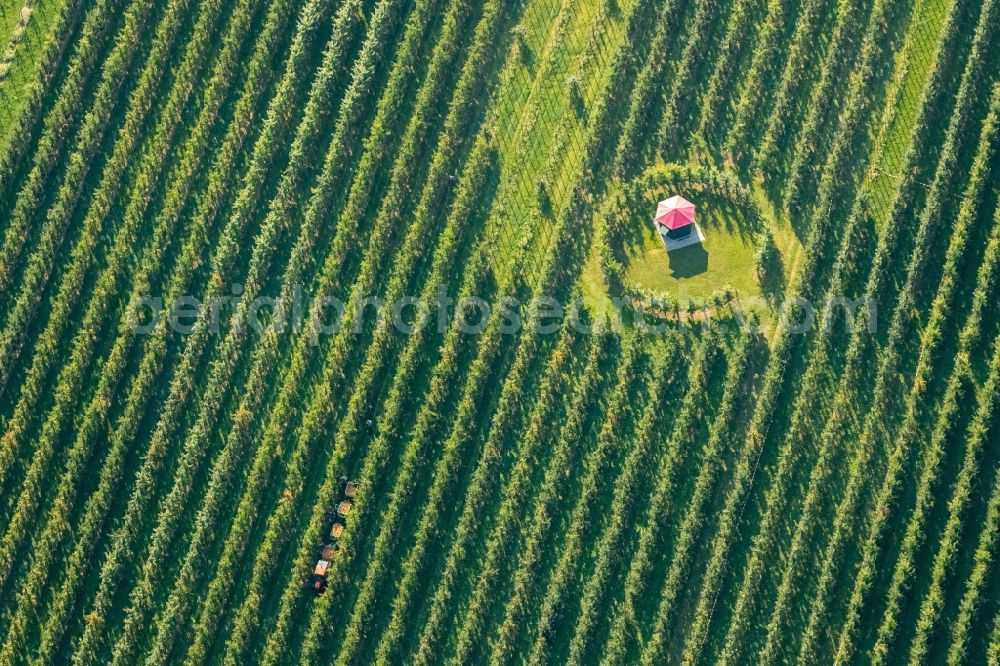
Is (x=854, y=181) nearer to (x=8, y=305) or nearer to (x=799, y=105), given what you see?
(x=799, y=105)

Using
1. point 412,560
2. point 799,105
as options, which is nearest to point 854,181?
point 799,105

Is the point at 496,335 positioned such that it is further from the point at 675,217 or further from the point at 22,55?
the point at 22,55

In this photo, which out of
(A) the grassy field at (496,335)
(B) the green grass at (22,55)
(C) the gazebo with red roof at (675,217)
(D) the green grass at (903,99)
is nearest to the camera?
(A) the grassy field at (496,335)

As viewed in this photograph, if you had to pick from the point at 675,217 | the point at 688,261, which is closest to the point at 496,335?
the point at 688,261

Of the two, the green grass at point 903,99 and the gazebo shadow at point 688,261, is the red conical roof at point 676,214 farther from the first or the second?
the green grass at point 903,99

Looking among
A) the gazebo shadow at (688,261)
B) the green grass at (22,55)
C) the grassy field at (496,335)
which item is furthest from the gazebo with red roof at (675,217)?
the green grass at (22,55)

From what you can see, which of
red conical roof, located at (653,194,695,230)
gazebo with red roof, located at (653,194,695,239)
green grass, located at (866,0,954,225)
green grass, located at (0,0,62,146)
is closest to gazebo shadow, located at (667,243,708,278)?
gazebo with red roof, located at (653,194,695,239)
